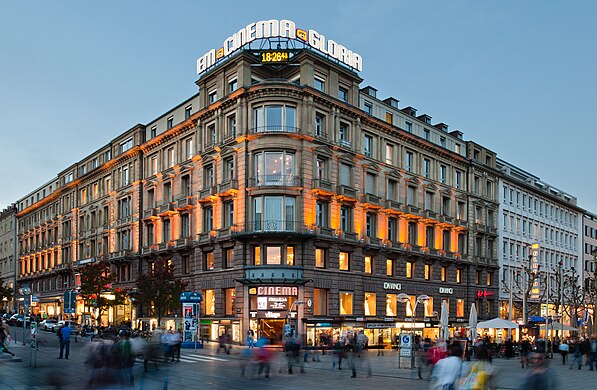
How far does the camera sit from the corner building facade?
47969 mm

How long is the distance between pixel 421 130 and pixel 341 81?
13.3 meters

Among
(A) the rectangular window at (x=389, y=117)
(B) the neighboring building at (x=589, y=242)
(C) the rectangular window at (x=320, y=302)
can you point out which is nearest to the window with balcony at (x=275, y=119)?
(C) the rectangular window at (x=320, y=302)

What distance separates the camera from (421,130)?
63.0m

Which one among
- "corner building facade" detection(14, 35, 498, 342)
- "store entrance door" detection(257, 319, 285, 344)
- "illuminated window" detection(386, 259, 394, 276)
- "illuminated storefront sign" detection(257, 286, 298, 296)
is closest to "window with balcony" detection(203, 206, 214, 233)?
"corner building facade" detection(14, 35, 498, 342)

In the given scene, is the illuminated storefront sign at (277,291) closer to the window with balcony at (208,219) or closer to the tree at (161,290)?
the tree at (161,290)

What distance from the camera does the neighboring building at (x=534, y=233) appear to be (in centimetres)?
7594

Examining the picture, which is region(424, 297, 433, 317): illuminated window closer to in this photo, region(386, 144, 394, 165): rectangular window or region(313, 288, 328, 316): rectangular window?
region(386, 144, 394, 165): rectangular window

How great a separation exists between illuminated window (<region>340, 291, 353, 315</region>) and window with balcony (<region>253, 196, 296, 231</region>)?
8.06 m

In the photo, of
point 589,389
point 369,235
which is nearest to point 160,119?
point 369,235

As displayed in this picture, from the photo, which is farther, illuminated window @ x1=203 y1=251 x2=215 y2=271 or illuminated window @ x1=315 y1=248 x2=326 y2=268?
illuminated window @ x1=203 y1=251 x2=215 y2=271

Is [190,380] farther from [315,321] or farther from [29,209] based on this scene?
[29,209]

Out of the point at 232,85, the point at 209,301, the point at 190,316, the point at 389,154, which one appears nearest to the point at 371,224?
the point at 389,154

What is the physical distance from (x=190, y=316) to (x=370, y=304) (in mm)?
16947

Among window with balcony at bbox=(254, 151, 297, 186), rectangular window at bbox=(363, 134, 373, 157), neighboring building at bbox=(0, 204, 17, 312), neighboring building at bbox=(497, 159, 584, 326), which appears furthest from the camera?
neighboring building at bbox=(0, 204, 17, 312)
